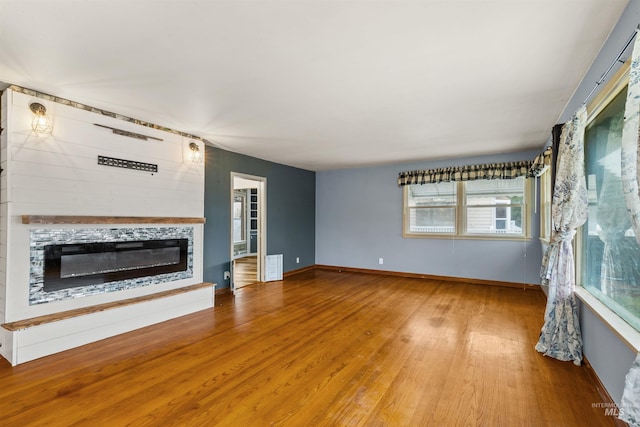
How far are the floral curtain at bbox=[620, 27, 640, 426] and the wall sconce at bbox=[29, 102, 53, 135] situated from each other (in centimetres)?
434

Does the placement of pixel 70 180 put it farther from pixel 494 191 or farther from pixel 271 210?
pixel 494 191

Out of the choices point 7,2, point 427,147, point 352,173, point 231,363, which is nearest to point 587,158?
point 427,147

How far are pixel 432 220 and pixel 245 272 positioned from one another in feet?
13.8

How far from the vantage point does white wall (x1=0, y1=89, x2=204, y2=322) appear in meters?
2.67

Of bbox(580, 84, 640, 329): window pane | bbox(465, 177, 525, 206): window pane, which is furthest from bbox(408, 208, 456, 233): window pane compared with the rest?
bbox(580, 84, 640, 329): window pane

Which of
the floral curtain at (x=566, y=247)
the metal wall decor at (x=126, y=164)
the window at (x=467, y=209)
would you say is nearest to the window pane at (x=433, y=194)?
the window at (x=467, y=209)

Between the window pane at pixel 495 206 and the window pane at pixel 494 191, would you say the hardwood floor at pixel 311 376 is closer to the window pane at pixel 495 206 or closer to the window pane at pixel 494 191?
the window pane at pixel 495 206

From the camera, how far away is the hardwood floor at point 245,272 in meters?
5.63

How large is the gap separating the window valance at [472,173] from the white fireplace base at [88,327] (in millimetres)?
4499

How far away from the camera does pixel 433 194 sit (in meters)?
5.97

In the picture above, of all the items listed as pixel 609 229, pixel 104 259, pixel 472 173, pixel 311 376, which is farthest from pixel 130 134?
pixel 472 173

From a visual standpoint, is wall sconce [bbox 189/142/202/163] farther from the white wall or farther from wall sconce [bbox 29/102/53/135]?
wall sconce [bbox 29/102/53/135]

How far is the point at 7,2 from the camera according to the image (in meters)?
1.63

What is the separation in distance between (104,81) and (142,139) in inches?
45.5
